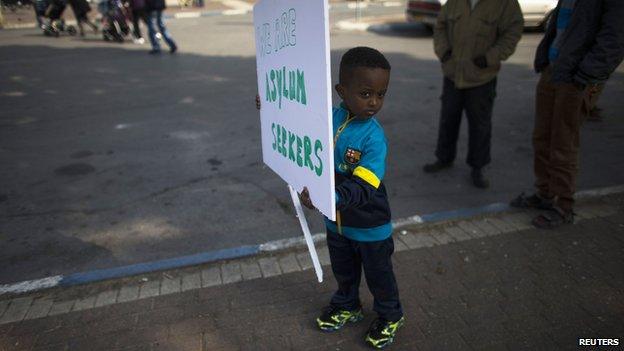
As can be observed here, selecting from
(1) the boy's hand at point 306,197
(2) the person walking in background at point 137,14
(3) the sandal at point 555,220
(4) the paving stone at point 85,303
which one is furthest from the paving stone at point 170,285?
(2) the person walking in background at point 137,14

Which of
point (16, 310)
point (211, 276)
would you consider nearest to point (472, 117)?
point (211, 276)

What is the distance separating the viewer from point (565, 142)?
3543mm

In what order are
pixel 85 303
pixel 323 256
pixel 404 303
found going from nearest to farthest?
pixel 404 303 → pixel 85 303 → pixel 323 256

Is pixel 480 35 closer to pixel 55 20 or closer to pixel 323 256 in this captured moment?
pixel 323 256

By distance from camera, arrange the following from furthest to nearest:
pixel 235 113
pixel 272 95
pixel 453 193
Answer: pixel 235 113
pixel 453 193
pixel 272 95

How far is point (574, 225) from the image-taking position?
12.3 feet

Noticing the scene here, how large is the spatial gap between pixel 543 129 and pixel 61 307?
156 inches

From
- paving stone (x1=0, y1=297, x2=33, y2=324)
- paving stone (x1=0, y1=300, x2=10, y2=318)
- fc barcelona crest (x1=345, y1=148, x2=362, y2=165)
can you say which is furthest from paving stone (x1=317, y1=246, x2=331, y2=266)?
paving stone (x1=0, y1=300, x2=10, y2=318)

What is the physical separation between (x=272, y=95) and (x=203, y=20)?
1766cm

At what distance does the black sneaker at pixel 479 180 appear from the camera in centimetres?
456

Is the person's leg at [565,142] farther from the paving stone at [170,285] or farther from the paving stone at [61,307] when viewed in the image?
the paving stone at [61,307]

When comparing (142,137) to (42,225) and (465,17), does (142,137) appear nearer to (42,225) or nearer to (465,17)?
(42,225)

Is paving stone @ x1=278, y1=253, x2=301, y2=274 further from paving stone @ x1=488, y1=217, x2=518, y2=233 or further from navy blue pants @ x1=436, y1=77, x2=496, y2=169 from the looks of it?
navy blue pants @ x1=436, y1=77, x2=496, y2=169

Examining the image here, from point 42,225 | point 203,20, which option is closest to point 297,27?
point 42,225
